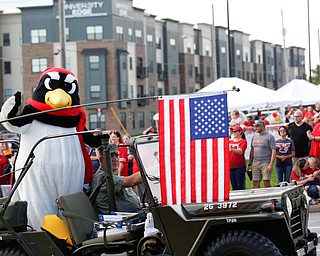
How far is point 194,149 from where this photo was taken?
7.61m

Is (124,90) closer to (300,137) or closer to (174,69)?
(174,69)

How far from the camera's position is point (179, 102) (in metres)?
7.71

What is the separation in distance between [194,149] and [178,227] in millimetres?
711

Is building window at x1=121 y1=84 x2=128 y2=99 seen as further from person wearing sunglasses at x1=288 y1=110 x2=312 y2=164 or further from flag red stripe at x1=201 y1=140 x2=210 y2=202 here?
flag red stripe at x1=201 y1=140 x2=210 y2=202

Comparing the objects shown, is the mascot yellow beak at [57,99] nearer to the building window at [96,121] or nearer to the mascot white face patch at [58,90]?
the mascot white face patch at [58,90]

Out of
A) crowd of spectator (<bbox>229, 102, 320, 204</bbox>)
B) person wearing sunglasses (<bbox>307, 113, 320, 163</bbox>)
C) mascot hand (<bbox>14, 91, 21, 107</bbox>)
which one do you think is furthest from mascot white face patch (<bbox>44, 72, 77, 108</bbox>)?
person wearing sunglasses (<bbox>307, 113, 320, 163</bbox>)

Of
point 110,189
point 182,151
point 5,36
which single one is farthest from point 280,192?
point 5,36

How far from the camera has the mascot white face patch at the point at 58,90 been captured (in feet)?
30.7

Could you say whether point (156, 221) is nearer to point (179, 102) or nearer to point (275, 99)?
point (179, 102)

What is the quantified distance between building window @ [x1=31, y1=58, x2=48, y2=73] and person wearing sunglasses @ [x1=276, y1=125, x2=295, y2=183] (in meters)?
57.5

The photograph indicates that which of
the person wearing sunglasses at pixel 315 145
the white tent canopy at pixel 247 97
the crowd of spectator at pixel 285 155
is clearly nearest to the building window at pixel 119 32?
the white tent canopy at pixel 247 97

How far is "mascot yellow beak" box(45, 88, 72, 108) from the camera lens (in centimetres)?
933

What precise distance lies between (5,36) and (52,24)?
4.98m

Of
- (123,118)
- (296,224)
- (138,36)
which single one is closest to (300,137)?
(296,224)
